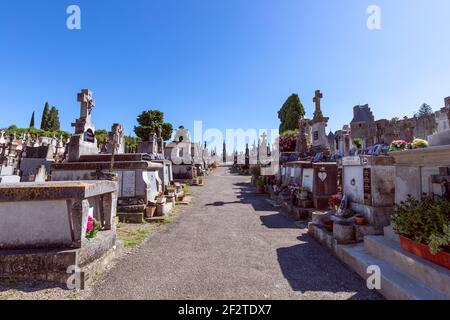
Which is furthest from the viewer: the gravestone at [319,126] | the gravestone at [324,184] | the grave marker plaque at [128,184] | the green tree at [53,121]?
the green tree at [53,121]

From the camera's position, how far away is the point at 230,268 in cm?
502

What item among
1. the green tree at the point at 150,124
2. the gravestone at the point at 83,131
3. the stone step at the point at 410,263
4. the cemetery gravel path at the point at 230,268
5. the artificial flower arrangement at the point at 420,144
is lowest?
the cemetery gravel path at the point at 230,268

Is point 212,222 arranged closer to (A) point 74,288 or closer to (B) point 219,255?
(B) point 219,255

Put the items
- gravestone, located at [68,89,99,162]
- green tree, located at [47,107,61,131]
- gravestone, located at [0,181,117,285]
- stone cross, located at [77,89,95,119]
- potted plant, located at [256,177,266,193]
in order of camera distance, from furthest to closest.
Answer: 1. green tree, located at [47,107,61,131]
2. potted plant, located at [256,177,266,193]
3. stone cross, located at [77,89,95,119]
4. gravestone, located at [68,89,99,162]
5. gravestone, located at [0,181,117,285]

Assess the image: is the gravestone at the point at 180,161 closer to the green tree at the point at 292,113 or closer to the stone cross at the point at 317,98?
the stone cross at the point at 317,98

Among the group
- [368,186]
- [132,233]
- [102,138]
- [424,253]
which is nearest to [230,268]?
[424,253]

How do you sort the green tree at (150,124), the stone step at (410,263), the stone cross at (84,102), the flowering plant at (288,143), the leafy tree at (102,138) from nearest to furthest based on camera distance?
1. the stone step at (410,263)
2. the stone cross at (84,102)
3. the leafy tree at (102,138)
4. the flowering plant at (288,143)
5. the green tree at (150,124)

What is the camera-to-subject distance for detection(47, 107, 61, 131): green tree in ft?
219

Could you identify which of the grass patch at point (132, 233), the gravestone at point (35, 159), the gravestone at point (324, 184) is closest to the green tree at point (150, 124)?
the gravestone at point (35, 159)

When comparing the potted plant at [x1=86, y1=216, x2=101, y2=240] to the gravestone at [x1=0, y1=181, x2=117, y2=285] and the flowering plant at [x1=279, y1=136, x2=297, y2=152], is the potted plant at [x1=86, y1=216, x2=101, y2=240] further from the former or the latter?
the flowering plant at [x1=279, y1=136, x2=297, y2=152]

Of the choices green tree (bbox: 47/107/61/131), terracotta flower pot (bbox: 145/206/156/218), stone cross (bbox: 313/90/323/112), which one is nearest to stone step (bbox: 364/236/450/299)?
terracotta flower pot (bbox: 145/206/156/218)

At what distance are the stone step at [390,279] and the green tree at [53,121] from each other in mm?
81237

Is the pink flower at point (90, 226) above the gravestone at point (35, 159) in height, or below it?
below

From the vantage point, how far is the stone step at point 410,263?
3.39 metres
